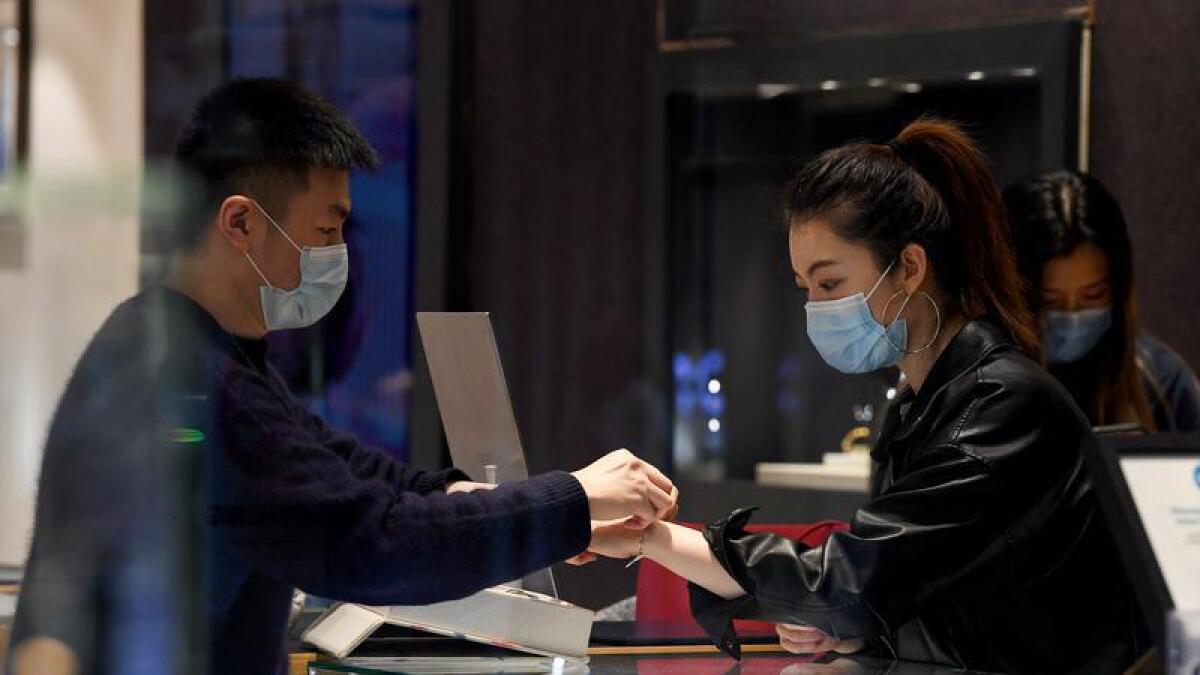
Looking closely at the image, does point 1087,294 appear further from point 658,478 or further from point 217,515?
point 217,515

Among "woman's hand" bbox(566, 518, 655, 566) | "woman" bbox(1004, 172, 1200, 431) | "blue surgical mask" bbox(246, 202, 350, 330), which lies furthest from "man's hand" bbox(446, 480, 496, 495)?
"woman" bbox(1004, 172, 1200, 431)

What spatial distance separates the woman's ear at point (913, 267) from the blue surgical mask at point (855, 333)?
0.06 ft

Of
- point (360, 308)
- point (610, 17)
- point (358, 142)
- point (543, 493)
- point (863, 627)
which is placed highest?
point (610, 17)

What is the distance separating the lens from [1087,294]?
2812 mm

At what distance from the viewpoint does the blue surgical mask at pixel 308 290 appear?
4.59 ft

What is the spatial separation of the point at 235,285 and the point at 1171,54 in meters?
2.63

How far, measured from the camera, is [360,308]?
1615mm

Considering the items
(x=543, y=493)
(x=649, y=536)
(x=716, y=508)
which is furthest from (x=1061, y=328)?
(x=543, y=493)

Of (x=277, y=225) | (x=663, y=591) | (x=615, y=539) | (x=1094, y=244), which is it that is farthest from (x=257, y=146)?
(x=1094, y=244)

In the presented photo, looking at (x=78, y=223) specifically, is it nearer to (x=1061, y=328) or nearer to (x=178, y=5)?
(x=178, y=5)

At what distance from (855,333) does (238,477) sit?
0.78 metres

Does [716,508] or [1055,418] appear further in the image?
[716,508]

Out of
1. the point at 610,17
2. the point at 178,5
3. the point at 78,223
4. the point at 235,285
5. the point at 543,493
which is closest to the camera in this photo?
the point at 78,223

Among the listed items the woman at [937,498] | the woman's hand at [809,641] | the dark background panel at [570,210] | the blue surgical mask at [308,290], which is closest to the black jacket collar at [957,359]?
the woman at [937,498]
